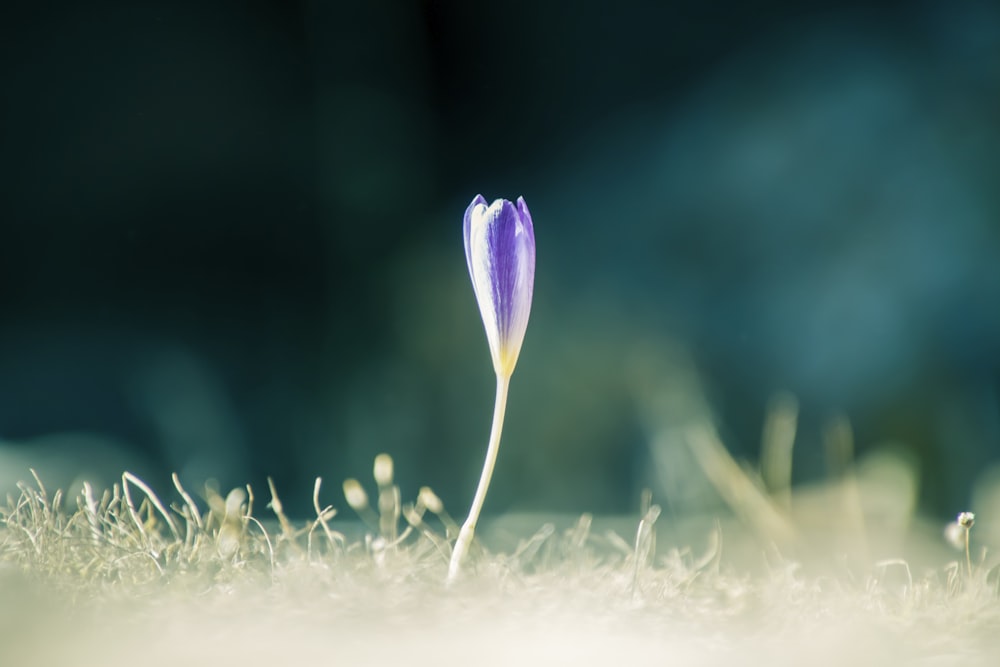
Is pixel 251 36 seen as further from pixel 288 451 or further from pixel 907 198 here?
pixel 907 198

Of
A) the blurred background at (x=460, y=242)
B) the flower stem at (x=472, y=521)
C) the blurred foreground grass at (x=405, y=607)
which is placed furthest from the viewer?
the blurred background at (x=460, y=242)

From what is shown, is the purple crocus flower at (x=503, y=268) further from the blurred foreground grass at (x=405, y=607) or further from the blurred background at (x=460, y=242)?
the blurred background at (x=460, y=242)

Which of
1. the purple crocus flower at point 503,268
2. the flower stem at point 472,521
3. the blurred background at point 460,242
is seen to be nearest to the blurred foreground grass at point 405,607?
the flower stem at point 472,521

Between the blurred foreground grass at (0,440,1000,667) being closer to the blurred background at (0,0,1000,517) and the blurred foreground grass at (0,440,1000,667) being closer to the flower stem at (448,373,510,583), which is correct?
the flower stem at (448,373,510,583)

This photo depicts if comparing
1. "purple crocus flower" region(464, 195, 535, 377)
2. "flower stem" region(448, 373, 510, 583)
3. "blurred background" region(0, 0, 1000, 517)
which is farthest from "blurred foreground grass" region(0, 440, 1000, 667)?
"blurred background" region(0, 0, 1000, 517)

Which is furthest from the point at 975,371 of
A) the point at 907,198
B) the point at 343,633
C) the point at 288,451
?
the point at 343,633
